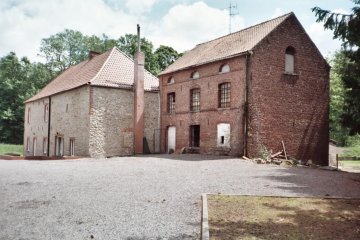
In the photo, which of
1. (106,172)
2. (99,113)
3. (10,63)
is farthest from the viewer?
(10,63)

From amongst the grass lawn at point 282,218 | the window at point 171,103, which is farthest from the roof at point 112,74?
the grass lawn at point 282,218

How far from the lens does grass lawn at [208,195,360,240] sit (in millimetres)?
6496

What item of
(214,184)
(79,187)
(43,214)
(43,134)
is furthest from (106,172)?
(43,134)

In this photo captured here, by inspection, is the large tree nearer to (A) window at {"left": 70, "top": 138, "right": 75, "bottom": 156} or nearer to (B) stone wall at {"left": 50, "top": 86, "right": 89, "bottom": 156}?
(B) stone wall at {"left": 50, "top": 86, "right": 89, "bottom": 156}

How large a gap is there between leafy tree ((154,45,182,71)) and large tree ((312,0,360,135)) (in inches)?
1313

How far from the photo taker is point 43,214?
7.86m

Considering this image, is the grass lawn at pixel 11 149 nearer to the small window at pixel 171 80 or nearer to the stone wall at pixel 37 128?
the stone wall at pixel 37 128

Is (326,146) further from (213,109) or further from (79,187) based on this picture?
(79,187)

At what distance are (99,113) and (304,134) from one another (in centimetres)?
1375

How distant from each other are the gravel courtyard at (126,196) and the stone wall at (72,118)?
32.5ft

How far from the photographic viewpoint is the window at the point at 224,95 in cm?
2275

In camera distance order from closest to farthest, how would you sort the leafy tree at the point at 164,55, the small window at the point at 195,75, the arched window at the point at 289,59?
1. the arched window at the point at 289,59
2. the small window at the point at 195,75
3. the leafy tree at the point at 164,55

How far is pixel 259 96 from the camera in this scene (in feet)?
70.8

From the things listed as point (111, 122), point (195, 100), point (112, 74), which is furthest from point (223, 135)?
point (112, 74)
